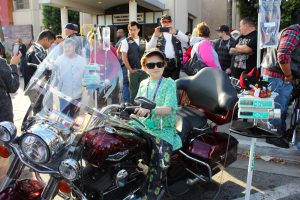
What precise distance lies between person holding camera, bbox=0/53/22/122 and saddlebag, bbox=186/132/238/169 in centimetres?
177

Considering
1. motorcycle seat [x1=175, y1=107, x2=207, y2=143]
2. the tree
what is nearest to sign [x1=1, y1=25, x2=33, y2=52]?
the tree

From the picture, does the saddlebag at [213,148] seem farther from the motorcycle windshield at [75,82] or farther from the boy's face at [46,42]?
the boy's face at [46,42]

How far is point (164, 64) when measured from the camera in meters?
2.73

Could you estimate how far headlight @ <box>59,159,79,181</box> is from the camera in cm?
175

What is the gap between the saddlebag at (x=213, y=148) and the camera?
2.77 metres

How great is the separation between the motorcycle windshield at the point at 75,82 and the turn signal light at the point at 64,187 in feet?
1.33

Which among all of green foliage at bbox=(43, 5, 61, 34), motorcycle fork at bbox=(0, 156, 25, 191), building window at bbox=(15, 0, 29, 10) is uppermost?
building window at bbox=(15, 0, 29, 10)

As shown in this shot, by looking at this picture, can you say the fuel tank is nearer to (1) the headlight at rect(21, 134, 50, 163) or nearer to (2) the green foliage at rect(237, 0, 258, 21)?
(1) the headlight at rect(21, 134, 50, 163)

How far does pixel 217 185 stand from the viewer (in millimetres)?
3393

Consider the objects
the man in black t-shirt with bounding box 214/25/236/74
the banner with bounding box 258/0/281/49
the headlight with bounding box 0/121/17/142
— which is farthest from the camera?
the man in black t-shirt with bounding box 214/25/236/74

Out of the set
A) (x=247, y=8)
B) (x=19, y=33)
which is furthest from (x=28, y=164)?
(x=19, y=33)

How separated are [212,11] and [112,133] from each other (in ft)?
85.5

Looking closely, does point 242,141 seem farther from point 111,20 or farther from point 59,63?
point 111,20

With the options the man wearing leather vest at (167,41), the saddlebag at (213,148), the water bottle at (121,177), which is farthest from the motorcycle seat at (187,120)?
the man wearing leather vest at (167,41)
